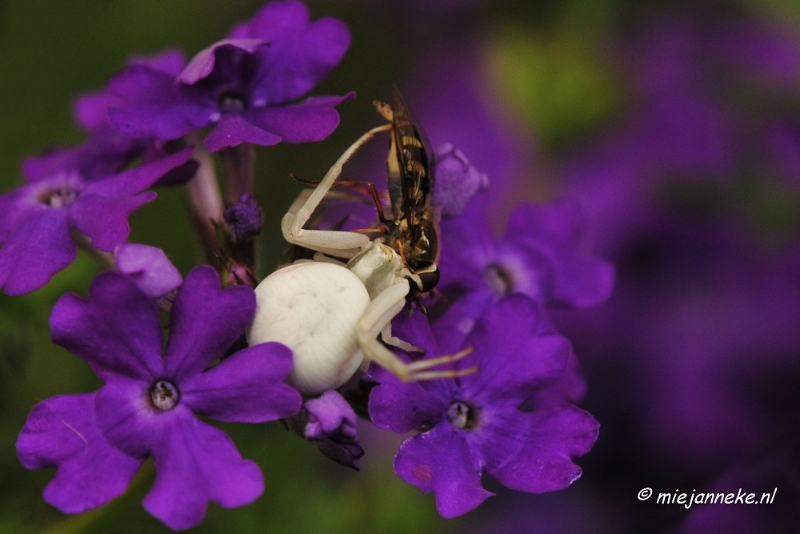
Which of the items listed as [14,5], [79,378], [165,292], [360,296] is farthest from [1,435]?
[14,5]

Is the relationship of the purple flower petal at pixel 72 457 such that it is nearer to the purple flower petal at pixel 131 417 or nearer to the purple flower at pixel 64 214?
the purple flower petal at pixel 131 417

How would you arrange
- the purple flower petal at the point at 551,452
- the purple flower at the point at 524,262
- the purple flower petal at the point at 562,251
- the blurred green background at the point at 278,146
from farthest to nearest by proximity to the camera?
the blurred green background at the point at 278,146
the purple flower petal at the point at 562,251
the purple flower at the point at 524,262
the purple flower petal at the point at 551,452

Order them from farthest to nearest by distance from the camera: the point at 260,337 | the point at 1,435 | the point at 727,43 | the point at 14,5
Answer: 1. the point at 727,43
2. the point at 14,5
3. the point at 1,435
4. the point at 260,337

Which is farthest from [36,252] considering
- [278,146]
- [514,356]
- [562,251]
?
[278,146]

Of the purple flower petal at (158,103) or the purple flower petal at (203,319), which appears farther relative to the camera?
the purple flower petal at (158,103)

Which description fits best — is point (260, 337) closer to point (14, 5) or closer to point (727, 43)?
point (14, 5)

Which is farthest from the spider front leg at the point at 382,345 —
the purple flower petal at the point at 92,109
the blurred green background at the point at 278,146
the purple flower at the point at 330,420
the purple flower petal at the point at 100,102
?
the purple flower petal at the point at 92,109
